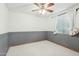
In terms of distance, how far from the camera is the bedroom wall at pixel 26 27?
3.88 ft

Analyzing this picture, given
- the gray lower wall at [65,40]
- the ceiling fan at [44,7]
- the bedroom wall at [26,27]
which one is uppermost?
the ceiling fan at [44,7]

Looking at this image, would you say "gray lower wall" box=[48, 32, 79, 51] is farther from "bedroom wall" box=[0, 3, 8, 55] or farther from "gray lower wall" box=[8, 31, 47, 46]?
"bedroom wall" box=[0, 3, 8, 55]

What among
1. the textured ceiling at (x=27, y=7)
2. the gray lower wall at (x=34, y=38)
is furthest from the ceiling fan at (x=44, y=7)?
the gray lower wall at (x=34, y=38)

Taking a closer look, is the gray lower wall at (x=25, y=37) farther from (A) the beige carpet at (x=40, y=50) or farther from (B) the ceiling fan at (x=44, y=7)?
(B) the ceiling fan at (x=44, y=7)

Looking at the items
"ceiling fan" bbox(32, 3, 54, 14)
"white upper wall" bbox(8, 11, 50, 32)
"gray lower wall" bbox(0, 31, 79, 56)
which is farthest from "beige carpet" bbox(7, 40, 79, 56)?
"ceiling fan" bbox(32, 3, 54, 14)

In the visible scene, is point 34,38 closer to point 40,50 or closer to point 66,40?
point 40,50

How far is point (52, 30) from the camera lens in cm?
124

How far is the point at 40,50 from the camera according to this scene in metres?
1.20

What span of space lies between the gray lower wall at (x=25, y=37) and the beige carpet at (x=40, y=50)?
0.04 m

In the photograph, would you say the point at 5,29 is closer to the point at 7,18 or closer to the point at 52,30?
the point at 7,18

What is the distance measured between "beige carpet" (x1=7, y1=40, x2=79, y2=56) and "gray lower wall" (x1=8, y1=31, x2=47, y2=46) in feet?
0.14

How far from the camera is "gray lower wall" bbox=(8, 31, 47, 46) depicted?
47.7 inches

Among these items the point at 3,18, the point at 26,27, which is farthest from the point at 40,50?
the point at 3,18

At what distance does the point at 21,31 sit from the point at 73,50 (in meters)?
0.58
